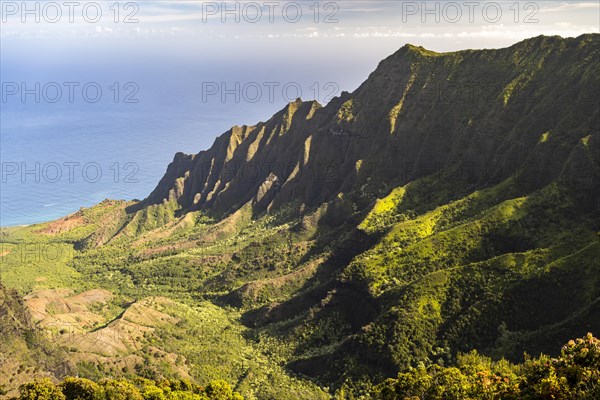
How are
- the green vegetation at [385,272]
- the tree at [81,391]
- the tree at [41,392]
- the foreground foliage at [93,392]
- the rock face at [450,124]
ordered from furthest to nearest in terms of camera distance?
the rock face at [450,124] < the green vegetation at [385,272] < the tree at [81,391] < the foreground foliage at [93,392] < the tree at [41,392]

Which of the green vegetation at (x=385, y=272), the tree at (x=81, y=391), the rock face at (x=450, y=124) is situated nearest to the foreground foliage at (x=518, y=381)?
the green vegetation at (x=385, y=272)

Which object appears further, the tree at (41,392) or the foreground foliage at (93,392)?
the foreground foliage at (93,392)

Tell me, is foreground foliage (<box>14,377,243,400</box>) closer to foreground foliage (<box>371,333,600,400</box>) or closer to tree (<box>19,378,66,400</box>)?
tree (<box>19,378,66,400</box>)

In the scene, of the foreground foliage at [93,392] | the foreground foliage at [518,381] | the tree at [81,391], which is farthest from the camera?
the tree at [81,391]

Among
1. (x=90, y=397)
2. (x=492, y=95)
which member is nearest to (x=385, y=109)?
(x=492, y=95)

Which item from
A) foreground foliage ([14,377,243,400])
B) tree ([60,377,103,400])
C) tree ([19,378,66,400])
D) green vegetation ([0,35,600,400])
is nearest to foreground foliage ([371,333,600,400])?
green vegetation ([0,35,600,400])

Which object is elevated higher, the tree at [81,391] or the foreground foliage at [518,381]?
the foreground foliage at [518,381]

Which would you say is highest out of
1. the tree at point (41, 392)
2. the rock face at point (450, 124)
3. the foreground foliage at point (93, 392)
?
the rock face at point (450, 124)

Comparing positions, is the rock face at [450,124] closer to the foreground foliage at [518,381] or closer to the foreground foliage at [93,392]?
the foreground foliage at [518,381]

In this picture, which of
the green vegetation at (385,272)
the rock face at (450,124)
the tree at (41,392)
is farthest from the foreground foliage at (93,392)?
the rock face at (450,124)
